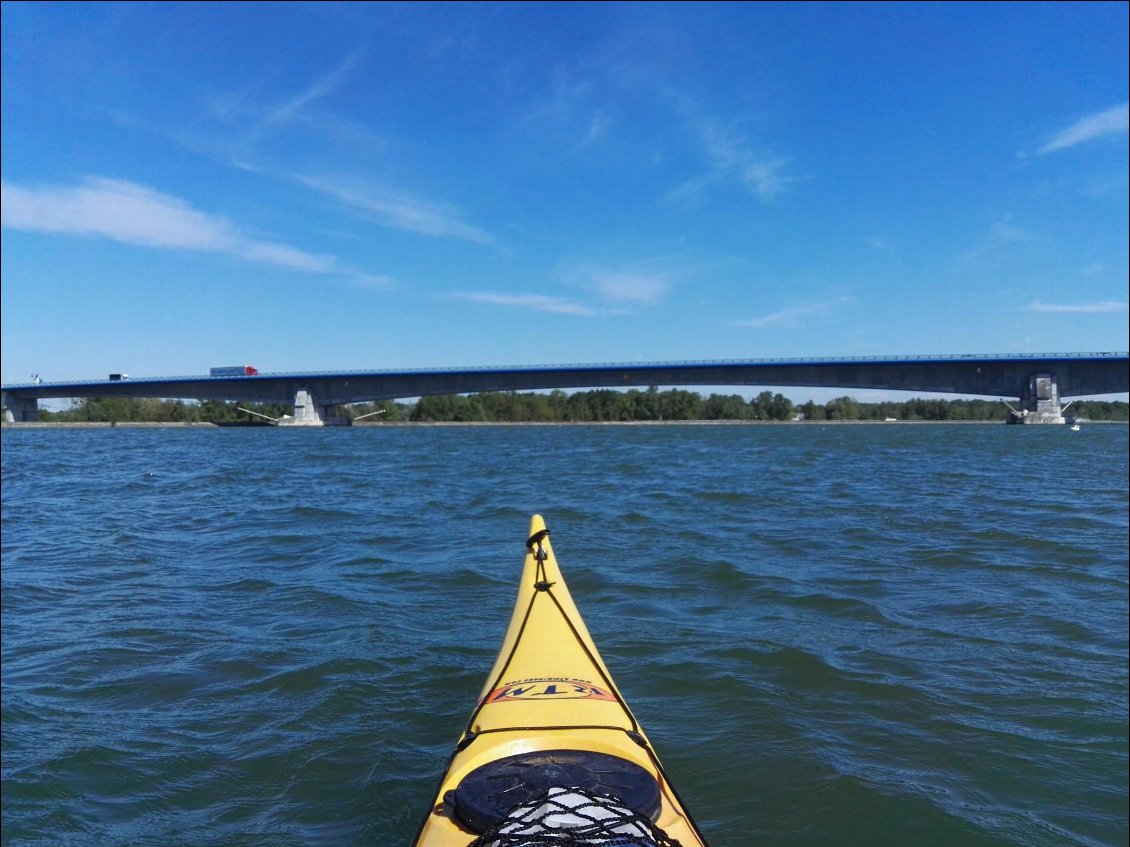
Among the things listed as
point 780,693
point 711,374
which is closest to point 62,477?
point 780,693

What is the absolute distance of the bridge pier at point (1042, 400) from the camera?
63781mm

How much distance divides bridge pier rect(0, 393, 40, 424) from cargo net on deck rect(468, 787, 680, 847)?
96.7 meters

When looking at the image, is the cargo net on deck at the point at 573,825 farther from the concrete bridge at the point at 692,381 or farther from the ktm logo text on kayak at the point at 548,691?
the concrete bridge at the point at 692,381

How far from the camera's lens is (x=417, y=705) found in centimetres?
605

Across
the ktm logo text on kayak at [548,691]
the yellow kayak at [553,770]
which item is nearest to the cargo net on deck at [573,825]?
the yellow kayak at [553,770]

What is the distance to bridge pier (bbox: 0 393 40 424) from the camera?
80562 millimetres

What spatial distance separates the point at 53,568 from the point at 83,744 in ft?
22.5

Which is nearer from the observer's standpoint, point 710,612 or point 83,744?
point 83,744

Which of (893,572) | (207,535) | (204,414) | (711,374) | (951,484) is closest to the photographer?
(893,572)

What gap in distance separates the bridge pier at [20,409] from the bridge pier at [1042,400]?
331 ft

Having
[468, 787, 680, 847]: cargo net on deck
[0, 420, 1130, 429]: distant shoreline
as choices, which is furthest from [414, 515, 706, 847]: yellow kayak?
[0, 420, 1130, 429]: distant shoreline

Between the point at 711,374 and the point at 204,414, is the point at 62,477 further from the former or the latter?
the point at 204,414

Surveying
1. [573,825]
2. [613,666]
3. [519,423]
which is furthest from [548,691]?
[519,423]

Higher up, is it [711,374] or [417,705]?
[711,374]
